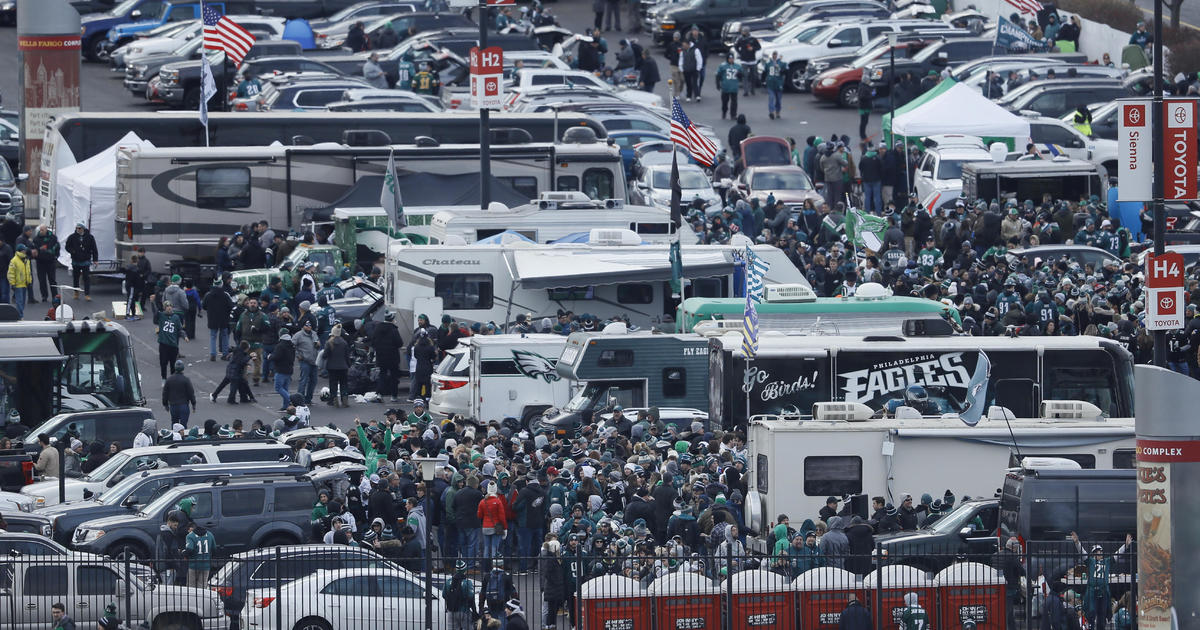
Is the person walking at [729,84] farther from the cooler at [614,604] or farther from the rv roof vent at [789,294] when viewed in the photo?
the cooler at [614,604]

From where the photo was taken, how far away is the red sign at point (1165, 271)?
15516mm

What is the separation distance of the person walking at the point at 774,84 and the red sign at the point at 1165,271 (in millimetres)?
34906

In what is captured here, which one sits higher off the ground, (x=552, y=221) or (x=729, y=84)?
(x=729, y=84)

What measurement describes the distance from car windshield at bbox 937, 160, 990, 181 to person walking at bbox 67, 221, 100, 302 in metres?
15.1

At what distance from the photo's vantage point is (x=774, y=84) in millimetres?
50312

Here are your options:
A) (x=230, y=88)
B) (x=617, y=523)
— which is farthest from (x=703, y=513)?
(x=230, y=88)

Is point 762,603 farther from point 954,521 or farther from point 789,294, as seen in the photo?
point 789,294

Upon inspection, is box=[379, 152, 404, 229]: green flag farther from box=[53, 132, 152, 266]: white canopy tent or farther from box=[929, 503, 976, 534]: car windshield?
box=[929, 503, 976, 534]: car windshield

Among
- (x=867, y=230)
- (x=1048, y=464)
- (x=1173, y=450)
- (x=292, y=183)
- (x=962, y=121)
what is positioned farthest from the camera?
(x=962, y=121)

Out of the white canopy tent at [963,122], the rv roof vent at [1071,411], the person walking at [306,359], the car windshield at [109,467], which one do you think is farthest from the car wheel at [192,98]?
the rv roof vent at [1071,411]

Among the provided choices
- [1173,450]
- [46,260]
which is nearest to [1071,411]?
[1173,450]

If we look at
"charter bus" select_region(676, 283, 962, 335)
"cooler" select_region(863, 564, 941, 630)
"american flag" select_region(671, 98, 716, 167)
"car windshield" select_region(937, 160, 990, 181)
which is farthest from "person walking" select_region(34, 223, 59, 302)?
"cooler" select_region(863, 564, 941, 630)

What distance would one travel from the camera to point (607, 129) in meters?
45.9

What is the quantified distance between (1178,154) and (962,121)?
2732 centimetres
